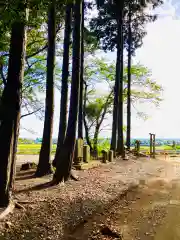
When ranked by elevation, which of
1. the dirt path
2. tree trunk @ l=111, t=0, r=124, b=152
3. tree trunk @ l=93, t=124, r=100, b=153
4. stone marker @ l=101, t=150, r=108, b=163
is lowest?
the dirt path

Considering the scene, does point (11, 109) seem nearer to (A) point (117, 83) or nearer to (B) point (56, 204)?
(B) point (56, 204)

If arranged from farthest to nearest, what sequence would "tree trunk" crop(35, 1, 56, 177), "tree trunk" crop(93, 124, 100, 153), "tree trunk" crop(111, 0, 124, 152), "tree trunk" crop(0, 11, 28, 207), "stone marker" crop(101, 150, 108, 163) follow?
"tree trunk" crop(93, 124, 100, 153) → "tree trunk" crop(111, 0, 124, 152) → "stone marker" crop(101, 150, 108, 163) → "tree trunk" crop(35, 1, 56, 177) → "tree trunk" crop(0, 11, 28, 207)

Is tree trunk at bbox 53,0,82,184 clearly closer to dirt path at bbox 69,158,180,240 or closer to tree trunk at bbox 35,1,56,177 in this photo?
tree trunk at bbox 35,1,56,177

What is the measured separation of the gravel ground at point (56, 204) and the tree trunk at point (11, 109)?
0.77m

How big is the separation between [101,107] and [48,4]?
23.1m

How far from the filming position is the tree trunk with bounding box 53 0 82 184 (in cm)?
1012

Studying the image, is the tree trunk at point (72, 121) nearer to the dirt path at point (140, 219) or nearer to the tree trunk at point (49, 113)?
the tree trunk at point (49, 113)

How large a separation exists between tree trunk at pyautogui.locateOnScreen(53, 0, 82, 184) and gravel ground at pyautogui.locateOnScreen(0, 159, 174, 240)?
0.44 m

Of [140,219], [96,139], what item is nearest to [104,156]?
[140,219]

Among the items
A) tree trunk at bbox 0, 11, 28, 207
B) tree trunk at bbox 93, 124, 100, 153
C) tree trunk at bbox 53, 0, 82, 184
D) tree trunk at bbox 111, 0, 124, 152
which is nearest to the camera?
tree trunk at bbox 0, 11, 28, 207

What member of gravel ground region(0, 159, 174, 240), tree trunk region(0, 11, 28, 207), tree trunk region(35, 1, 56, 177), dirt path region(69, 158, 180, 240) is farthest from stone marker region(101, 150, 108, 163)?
tree trunk region(0, 11, 28, 207)

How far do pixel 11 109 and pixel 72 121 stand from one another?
416 cm

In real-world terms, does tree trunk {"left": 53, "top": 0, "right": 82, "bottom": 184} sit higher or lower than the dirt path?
higher

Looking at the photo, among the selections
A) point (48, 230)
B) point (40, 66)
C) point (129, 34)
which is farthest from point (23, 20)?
point (129, 34)
